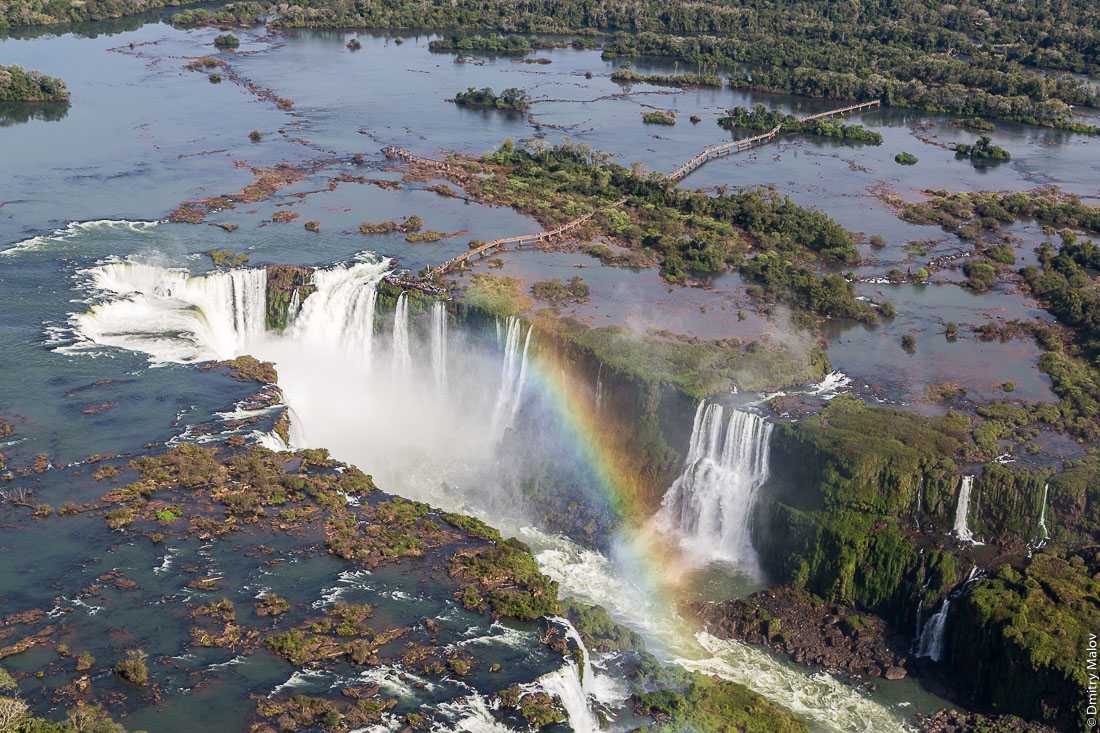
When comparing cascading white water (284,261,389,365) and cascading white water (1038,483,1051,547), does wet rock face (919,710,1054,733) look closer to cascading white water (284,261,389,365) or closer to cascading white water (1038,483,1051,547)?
cascading white water (1038,483,1051,547)

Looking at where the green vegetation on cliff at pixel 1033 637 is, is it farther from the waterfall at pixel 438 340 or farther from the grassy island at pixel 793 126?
the grassy island at pixel 793 126

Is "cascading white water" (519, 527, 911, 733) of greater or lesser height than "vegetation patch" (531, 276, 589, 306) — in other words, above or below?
below

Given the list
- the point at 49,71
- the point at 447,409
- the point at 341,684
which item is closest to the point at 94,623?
the point at 341,684

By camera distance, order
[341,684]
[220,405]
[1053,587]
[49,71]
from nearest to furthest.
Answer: [341,684], [1053,587], [220,405], [49,71]

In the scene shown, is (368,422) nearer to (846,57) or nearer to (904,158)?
(904,158)

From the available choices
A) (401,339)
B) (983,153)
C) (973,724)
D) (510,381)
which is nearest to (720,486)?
(510,381)

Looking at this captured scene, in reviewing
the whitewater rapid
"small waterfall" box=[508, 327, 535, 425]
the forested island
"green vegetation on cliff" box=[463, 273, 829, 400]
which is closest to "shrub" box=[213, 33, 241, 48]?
the forested island
